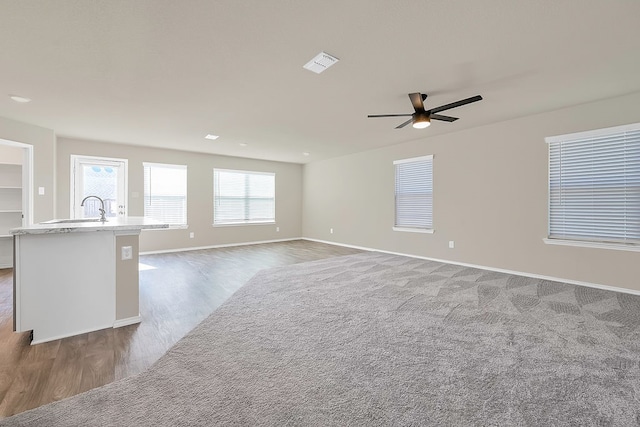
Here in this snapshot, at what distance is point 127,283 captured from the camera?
2.68m

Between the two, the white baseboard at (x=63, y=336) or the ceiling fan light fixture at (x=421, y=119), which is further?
the ceiling fan light fixture at (x=421, y=119)

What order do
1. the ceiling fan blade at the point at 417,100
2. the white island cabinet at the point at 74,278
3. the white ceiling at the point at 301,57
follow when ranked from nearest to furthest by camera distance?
the white ceiling at the point at 301,57
the white island cabinet at the point at 74,278
the ceiling fan blade at the point at 417,100

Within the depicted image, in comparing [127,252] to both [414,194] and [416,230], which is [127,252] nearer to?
[416,230]

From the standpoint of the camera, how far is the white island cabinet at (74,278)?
2.25m

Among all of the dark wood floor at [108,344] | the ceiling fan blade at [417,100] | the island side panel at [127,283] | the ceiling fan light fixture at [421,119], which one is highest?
the ceiling fan blade at [417,100]

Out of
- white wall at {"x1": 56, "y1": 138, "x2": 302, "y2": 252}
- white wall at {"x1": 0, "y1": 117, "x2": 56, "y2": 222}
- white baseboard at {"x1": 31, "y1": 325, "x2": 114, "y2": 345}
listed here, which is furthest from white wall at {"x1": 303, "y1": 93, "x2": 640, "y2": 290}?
white wall at {"x1": 0, "y1": 117, "x2": 56, "y2": 222}

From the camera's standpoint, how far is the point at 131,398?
158 centimetres

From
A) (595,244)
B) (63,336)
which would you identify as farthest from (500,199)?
(63,336)

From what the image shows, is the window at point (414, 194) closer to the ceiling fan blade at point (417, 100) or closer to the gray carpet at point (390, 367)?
the ceiling fan blade at point (417, 100)

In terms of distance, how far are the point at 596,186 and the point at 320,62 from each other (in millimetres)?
4054

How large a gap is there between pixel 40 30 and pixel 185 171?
4.89 meters

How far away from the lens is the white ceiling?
1.95 m

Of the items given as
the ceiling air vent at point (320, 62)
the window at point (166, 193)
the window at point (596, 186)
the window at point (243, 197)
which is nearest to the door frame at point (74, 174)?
the window at point (166, 193)

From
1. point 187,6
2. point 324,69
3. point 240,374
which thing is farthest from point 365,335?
point 187,6
